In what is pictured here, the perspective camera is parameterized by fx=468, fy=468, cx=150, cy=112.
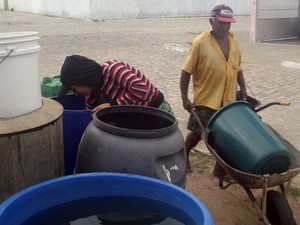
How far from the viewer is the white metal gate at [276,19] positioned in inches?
605

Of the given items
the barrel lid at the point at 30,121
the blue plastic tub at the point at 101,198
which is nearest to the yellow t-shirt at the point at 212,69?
the barrel lid at the point at 30,121

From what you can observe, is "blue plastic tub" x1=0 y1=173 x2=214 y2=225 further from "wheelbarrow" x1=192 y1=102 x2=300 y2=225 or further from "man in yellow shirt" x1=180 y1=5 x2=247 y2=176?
"man in yellow shirt" x1=180 y1=5 x2=247 y2=176

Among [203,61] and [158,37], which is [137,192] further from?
[158,37]

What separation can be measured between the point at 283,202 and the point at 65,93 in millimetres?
1831

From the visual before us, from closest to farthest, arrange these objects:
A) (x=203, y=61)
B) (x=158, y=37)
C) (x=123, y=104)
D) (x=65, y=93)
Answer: (x=123, y=104) → (x=65, y=93) → (x=203, y=61) → (x=158, y=37)

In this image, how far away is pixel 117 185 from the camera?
7.88ft

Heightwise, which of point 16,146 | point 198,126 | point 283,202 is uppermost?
point 16,146

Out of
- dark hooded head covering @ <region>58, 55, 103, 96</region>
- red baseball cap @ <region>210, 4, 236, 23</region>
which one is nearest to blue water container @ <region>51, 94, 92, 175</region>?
dark hooded head covering @ <region>58, 55, 103, 96</region>

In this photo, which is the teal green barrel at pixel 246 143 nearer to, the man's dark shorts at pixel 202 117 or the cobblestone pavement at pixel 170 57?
the man's dark shorts at pixel 202 117

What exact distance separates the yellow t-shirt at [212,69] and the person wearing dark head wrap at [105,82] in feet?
3.26

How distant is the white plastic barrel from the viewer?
2.59 metres

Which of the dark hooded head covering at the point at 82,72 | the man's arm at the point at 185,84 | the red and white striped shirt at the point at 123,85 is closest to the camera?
the dark hooded head covering at the point at 82,72

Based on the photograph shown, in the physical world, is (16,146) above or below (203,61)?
below

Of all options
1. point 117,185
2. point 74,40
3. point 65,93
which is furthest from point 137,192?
point 74,40
